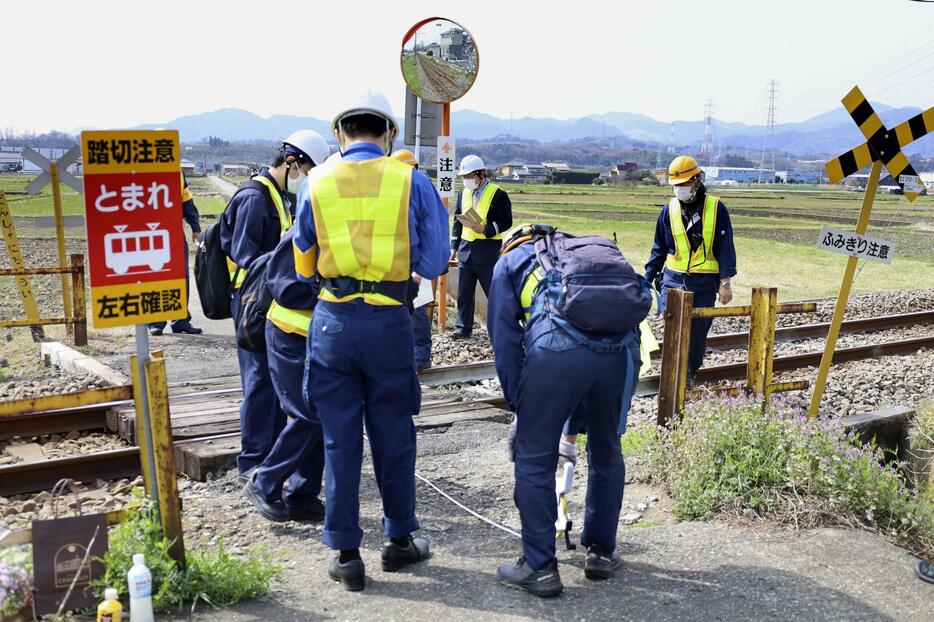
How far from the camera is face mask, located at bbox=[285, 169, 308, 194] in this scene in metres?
5.70

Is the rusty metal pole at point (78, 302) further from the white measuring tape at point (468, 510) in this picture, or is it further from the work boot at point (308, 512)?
the work boot at point (308, 512)

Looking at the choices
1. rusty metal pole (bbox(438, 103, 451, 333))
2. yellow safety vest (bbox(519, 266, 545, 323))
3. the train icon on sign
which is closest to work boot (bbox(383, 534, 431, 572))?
yellow safety vest (bbox(519, 266, 545, 323))

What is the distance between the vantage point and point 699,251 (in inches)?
328

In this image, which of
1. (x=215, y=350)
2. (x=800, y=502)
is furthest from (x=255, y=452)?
(x=215, y=350)

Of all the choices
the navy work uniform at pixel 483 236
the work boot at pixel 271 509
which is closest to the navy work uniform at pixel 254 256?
the work boot at pixel 271 509

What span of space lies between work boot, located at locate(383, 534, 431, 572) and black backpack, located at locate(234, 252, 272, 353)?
56.0 inches

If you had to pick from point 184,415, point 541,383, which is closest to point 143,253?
point 541,383

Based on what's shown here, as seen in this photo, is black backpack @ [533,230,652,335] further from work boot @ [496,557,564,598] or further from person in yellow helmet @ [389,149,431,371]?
person in yellow helmet @ [389,149,431,371]

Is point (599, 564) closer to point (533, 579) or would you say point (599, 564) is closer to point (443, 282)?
point (533, 579)

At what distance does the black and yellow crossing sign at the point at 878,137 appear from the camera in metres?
7.14

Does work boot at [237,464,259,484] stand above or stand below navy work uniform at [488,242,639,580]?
below

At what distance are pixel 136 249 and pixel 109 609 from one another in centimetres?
145

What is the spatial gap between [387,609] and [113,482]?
3.24 meters

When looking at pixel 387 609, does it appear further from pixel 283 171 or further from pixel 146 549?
pixel 283 171
